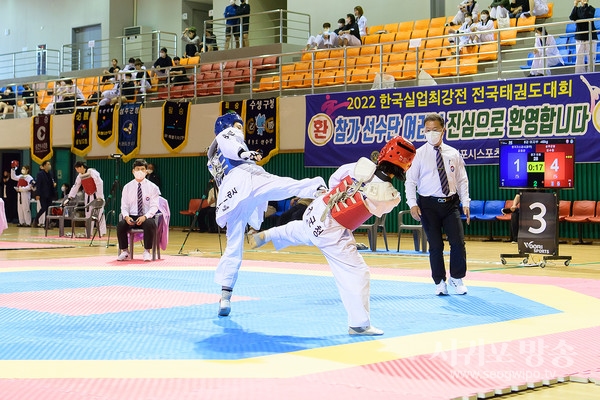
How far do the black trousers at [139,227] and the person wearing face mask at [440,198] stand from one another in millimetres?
5443

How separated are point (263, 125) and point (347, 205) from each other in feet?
47.8

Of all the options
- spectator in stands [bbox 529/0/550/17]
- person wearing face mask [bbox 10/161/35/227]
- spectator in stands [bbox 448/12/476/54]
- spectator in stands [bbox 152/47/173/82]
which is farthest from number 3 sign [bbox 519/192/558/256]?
person wearing face mask [bbox 10/161/35/227]

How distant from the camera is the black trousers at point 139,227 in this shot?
40.4 feet

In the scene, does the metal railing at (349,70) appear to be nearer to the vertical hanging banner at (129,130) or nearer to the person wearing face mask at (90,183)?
the vertical hanging banner at (129,130)

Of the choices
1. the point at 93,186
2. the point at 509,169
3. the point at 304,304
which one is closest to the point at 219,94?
the point at 93,186

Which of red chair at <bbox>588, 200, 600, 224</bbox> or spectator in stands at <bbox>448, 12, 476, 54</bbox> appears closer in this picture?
red chair at <bbox>588, 200, 600, 224</bbox>

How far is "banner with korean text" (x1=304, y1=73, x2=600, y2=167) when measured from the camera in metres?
15.5

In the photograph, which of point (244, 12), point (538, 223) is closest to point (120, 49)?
point (244, 12)

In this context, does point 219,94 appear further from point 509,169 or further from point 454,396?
point 454,396

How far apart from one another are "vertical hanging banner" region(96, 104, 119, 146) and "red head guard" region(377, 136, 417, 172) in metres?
18.9

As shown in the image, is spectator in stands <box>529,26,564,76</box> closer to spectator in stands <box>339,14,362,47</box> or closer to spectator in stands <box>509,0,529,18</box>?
spectator in stands <box>509,0,529,18</box>

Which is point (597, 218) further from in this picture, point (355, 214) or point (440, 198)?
point (355, 214)

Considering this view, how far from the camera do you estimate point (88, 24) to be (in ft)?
102

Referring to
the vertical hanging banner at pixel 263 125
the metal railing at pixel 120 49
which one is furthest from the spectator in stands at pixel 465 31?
the metal railing at pixel 120 49
